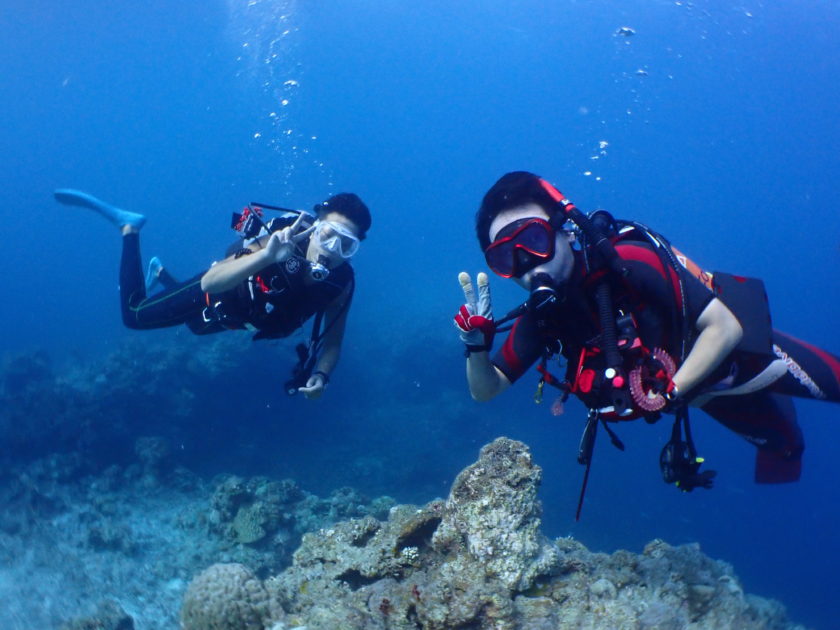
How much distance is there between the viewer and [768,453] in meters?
4.61

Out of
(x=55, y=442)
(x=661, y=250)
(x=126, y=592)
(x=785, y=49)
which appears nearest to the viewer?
(x=661, y=250)

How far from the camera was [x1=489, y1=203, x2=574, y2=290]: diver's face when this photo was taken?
293 centimetres

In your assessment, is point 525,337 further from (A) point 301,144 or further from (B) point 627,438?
(A) point 301,144

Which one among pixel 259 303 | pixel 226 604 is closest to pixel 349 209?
pixel 259 303

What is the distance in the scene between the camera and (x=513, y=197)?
314cm

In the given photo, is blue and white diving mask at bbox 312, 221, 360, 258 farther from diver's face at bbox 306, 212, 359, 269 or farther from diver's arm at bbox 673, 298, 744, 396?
diver's arm at bbox 673, 298, 744, 396

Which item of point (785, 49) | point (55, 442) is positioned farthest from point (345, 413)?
point (785, 49)

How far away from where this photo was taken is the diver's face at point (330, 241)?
5609 mm

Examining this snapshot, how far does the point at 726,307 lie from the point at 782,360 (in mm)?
1101

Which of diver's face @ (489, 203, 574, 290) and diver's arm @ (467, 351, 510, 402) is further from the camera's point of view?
diver's arm @ (467, 351, 510, 402)

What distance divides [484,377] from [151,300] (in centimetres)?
648

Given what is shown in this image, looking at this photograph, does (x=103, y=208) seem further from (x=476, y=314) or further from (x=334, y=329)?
(x=476, y=314)

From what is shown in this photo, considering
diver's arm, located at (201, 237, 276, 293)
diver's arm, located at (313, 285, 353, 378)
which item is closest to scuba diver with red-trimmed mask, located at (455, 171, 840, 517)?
diver's arm, located at (201, 237, 276, 293)

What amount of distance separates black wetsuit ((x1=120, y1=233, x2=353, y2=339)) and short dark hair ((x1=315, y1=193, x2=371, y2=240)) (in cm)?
61
